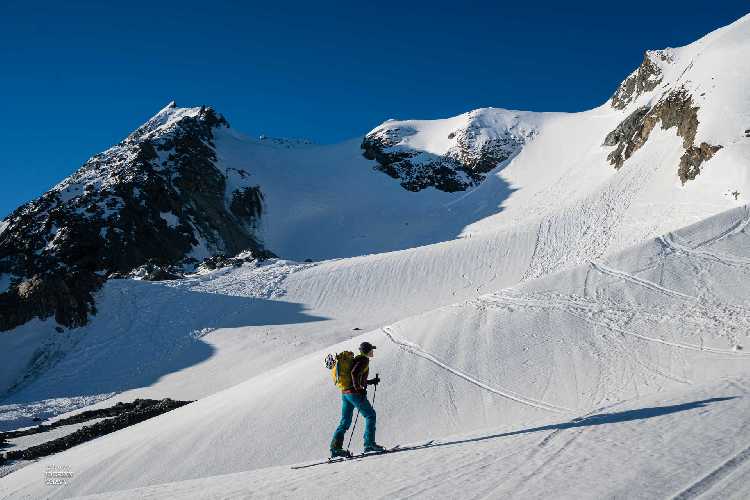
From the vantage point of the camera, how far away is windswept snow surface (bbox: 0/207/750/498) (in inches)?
248

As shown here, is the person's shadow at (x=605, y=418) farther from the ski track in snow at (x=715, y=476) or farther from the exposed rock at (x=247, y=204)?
the exposed rock at (x=247, y=204)

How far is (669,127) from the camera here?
44.6 m

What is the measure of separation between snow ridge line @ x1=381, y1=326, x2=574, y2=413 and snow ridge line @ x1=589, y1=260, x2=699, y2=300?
18.4ft

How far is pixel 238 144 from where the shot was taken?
7750 centimetres

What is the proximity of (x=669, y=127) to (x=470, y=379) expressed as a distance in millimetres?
41679

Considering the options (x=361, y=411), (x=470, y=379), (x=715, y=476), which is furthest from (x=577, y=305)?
(x=715, y=476)

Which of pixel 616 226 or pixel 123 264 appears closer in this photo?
pixel 616 226

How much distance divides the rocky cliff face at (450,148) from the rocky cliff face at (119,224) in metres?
22.7

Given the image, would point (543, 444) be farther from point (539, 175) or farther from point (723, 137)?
point (539, 175)

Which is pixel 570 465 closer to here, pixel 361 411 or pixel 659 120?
pixel 361 411

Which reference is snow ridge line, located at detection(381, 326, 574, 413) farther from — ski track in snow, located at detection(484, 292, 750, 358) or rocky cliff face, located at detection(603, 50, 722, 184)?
rocky cliff face, located at detection(603, 50, 722, 184)

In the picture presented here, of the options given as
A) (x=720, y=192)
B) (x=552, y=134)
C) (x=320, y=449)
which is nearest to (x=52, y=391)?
(x=320, y=449)

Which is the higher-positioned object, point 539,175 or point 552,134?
point 552,134

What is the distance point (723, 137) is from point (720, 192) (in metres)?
5.76
